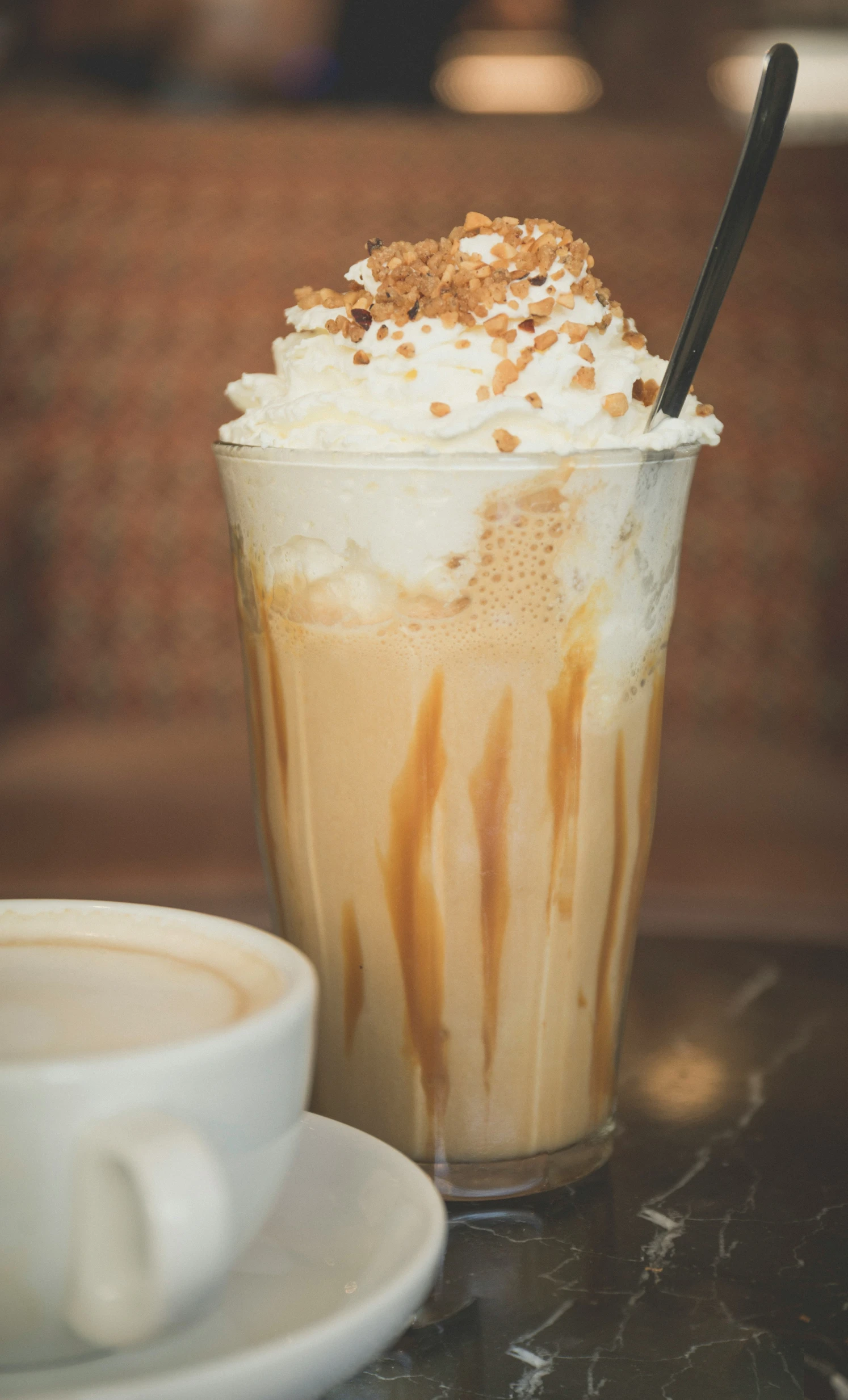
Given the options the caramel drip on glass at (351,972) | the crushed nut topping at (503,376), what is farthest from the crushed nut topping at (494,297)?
the caramel drip on glass at (351,972)

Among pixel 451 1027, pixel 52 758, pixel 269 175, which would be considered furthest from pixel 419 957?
pixel 269 175

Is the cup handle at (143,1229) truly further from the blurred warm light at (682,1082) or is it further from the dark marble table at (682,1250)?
the blurred warm light at (682,1082)

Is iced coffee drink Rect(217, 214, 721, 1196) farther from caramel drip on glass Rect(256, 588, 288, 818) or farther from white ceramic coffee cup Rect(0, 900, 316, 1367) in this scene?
white ceramic coffee cup Rect(0, 900, 316, 1367)

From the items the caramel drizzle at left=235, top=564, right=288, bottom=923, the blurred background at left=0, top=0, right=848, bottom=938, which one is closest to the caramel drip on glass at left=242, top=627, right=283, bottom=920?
the caramel drizzle at left=235, top=564, right=288, bottom=923

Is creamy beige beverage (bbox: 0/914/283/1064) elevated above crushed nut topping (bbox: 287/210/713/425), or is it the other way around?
crushed nut topping (bbox: 287/210/713/425)

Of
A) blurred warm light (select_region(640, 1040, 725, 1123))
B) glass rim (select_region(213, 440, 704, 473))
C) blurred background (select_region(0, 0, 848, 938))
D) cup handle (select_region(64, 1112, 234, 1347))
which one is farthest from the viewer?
blurred background (select_region(0, 0, 848, 938))

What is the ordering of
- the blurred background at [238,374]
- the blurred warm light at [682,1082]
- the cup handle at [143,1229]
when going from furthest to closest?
the blurred background at [238,374] → the blurred warm light at [682,1082] → the cup handle at [143,1229]
